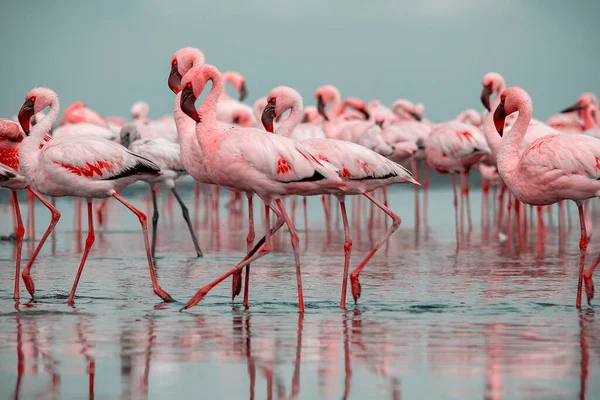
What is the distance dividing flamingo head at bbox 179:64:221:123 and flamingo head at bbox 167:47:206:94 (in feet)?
3.57

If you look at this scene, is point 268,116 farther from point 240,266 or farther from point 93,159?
point 240,266

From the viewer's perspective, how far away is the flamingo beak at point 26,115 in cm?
877

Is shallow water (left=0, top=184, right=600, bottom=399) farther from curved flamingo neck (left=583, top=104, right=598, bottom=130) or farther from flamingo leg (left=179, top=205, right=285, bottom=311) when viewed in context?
curved flamingo neck (left=583, top=104, right=598, bottom=130)

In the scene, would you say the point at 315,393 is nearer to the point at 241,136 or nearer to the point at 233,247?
the point at 241,136

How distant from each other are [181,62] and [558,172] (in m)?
3.26

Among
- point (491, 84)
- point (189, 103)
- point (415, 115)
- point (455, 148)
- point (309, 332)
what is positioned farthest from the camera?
point (415, 115)

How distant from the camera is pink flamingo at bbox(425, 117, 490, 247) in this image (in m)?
15.6

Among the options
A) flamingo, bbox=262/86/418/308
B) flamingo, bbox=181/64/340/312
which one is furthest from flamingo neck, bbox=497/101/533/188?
flamingo, bbox=181/64/340/312

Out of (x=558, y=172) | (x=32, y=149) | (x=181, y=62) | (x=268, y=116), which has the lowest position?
(x=558, y=172)

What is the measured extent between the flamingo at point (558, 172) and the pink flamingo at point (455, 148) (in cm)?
710

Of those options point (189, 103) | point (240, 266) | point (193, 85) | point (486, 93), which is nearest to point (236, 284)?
point (240, 266)

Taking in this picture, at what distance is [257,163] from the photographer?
24.6 feet

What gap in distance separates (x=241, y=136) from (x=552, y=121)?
13.1 metres

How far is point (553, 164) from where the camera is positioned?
26.0 ft
